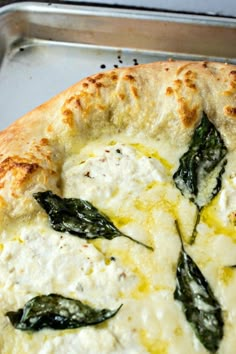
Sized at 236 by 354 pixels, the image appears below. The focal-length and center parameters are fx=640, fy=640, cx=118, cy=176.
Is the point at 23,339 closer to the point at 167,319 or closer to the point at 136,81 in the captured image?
the point at 167,319

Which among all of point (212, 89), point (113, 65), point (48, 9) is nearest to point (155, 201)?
point (212, 89)

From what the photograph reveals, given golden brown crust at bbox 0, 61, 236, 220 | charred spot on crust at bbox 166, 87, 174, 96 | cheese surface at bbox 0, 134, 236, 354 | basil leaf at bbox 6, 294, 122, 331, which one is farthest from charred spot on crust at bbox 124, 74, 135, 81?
basil leaf at bbox 6, 294, 122, 331

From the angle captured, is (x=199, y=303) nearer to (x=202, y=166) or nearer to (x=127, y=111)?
(x=202, y=166)

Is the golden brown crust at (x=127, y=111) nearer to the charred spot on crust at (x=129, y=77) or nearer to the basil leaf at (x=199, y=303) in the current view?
the charred spot on crust at (x=129, y=77)

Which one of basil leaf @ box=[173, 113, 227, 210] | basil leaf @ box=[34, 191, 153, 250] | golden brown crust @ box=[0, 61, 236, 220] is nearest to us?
basil leaf @ box=[34, 191, 153, 250]

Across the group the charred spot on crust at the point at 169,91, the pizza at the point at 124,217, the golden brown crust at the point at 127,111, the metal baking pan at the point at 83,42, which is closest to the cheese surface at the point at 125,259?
the pizza at the point at 124,217

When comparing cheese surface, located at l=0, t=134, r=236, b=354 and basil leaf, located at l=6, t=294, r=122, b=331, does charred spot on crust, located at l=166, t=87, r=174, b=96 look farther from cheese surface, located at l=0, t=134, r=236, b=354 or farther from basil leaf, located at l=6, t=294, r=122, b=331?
basil leaf, located at l=6, t=294, r=122, b=331
